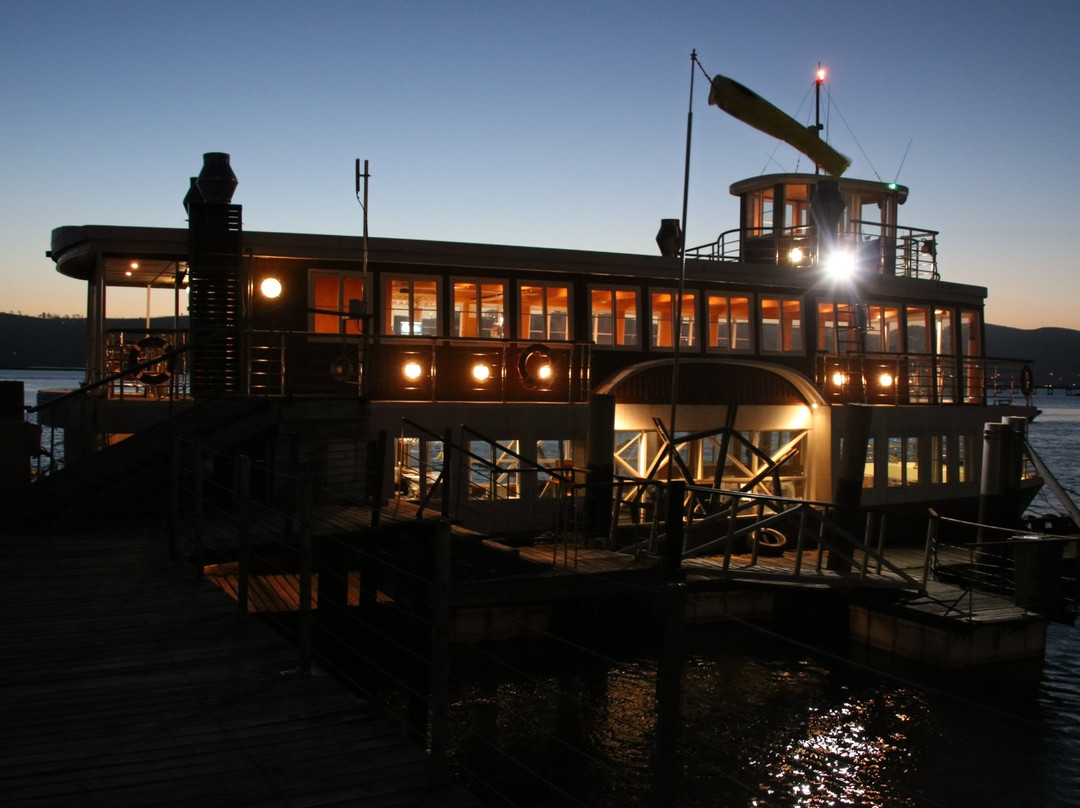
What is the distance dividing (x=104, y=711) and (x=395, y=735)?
2.02 m

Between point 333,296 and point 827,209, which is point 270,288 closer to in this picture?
point 333,296

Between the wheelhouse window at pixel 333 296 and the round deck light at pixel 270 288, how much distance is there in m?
0.68

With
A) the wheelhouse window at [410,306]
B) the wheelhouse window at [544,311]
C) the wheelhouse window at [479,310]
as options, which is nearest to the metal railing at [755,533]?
the wheelhouse window at [544,311]

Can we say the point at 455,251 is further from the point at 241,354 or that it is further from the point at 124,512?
the point at 124,512

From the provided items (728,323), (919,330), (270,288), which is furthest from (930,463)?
(270,288)

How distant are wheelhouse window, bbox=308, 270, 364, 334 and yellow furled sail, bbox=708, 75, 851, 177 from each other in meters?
8.83

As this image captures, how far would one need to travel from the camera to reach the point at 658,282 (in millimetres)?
21938

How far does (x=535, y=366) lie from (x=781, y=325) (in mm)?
7055

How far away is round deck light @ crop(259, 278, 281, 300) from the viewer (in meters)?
18.9

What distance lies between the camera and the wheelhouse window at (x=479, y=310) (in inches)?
806

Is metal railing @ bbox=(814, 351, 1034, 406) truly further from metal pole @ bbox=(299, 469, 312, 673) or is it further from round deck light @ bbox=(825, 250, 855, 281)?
metal pole @ bbox=(299, 469, 312, 673)

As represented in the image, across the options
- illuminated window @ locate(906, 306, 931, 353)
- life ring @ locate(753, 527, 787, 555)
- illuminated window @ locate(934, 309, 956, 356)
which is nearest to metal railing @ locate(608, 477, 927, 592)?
life ring @ locate(753, 527, 787, 555)

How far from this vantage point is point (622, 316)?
2169 centimetres

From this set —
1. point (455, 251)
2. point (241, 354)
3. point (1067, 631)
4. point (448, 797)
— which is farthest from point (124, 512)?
point (1067, 631)
